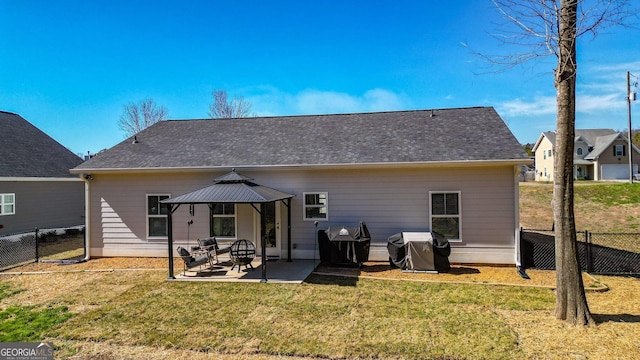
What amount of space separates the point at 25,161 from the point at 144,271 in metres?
10.9

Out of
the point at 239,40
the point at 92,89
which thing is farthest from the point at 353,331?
the point at 92,89

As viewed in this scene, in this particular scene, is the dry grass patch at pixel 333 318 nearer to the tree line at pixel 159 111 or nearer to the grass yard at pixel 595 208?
the grass yard at pixel 595 208

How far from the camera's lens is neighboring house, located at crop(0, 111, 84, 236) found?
44.6ft

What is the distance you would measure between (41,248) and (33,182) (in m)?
3.70

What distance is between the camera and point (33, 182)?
14.5 metres

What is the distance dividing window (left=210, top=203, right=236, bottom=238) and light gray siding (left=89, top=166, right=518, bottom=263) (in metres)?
0.20

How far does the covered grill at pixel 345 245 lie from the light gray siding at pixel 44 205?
13.5 meters

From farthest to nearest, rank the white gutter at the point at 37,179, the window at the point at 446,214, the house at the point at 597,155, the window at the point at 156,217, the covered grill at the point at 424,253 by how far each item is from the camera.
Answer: the house at the point at 597,155, the white gutter at the point at 37,179, the window at the point at 156,217, the window at the point at 446,214, the covered grill at the point at 424,253

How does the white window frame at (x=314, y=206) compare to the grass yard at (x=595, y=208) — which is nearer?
the white window frame at (x=314, y=206)

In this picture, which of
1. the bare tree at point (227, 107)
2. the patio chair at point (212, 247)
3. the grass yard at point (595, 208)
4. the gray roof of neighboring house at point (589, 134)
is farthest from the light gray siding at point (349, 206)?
the gray roof of neighboring house at point (589, 134)

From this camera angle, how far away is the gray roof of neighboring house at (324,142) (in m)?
9.91

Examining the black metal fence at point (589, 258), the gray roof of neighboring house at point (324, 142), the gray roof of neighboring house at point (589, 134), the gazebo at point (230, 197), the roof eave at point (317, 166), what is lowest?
the black metal fence at point (589, 258)

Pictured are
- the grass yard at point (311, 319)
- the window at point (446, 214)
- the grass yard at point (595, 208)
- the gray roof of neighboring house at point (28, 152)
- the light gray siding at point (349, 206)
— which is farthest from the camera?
the grass yard at point (595, 208)

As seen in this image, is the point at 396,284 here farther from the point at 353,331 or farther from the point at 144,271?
the point at 144,271
